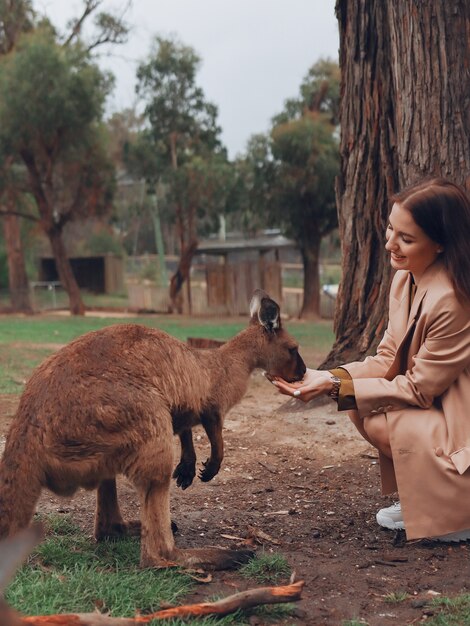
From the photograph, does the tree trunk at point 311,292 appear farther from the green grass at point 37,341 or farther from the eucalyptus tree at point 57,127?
the eucalyptus tree at point 57,127

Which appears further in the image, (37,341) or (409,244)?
(37,341)

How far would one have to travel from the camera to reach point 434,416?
3.59 metres

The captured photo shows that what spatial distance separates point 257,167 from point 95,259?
51.1 feet

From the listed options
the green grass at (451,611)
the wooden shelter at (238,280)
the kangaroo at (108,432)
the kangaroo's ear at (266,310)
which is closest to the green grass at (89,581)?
the kangaroo at (108,432)

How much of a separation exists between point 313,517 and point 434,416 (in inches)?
42.0

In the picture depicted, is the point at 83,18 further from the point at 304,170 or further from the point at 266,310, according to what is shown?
the point at 266,310

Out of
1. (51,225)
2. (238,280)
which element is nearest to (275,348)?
(51,225)

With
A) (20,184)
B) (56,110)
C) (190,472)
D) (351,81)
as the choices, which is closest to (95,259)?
(20,184)

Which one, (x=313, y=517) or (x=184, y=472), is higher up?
(x=184, y=472)

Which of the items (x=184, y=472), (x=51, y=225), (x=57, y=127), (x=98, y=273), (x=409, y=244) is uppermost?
(x=57, y=127)

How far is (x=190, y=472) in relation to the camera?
4004mm

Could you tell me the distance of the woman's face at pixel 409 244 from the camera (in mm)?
3604

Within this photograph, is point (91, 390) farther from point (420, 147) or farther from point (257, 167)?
point (257, 167)

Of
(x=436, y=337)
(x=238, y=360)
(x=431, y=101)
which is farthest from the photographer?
(x=431, y=101)
